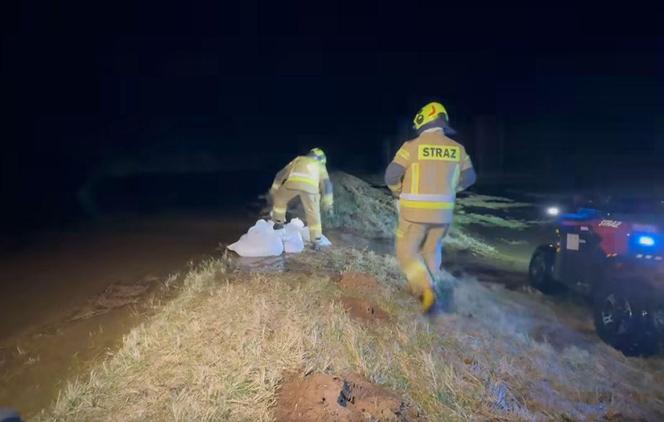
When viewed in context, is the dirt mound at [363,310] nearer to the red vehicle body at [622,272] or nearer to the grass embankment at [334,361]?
the grass embankment at [334,361]

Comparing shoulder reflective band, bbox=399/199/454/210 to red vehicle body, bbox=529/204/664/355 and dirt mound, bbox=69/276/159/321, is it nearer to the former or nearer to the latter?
red vehicle body, bbox=529/204/664/355

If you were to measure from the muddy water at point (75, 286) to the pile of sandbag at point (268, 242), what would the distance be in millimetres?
885

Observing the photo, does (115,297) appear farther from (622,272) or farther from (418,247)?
(622,272)

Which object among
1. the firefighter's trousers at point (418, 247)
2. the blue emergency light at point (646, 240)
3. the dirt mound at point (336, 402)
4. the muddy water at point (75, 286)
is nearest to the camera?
the dirt mound at point (336, 402)

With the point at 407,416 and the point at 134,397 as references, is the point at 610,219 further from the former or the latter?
the point at 134,397

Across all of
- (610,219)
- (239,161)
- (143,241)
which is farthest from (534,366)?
→ (239,161)

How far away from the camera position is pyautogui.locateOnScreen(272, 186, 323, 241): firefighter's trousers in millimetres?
8617

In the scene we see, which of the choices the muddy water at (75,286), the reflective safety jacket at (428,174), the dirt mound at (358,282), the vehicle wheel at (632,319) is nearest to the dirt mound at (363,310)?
the dirt mound at (358,282)

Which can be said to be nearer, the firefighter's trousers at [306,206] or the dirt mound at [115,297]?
the dirt mound at [115,297]

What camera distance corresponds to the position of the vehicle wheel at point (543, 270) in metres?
8.63

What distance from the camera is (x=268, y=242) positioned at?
27.1 feet

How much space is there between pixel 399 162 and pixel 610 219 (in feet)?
9.47

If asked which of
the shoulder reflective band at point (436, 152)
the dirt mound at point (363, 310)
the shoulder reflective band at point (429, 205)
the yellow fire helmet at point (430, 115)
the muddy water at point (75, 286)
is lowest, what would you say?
the muddy water at point (75, 286)

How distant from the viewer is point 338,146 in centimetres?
3244
